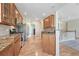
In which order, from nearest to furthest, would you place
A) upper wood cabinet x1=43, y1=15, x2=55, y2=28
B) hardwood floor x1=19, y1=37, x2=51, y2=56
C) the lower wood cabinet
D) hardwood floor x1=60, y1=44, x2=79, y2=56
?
the lower wood cabinet → hardwood floor x1=60, y1=44, x2=79, y2=56 → hardwood floor x1=19, y1=37, x2=51, y2=56 → upper wood cabinet x1=43, y1=15, x2=55, y2=28

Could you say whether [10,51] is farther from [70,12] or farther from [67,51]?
[70,12]

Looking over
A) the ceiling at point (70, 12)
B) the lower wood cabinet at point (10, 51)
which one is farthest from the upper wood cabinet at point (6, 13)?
the ceiling at point (70, 12)

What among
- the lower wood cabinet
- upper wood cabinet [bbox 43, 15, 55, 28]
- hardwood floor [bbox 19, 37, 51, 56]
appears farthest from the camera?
upper wood cabinet [bbox 43, 15, 55, 28]

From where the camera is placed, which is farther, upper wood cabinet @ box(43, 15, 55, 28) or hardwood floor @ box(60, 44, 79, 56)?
upper wood cabinet @ box(43, 15, 55, 28)

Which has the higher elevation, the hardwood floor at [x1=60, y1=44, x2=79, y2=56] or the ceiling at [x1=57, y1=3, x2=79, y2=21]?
the ceiling at [x1=57, y1=3, x2=79, y2=21]

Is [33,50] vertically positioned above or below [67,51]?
below

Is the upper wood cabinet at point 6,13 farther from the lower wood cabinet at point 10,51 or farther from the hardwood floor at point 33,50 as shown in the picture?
the hardwood floor at point 33,50

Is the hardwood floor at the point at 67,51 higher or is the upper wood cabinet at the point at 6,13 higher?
the upper wood cabinet at the point at 6,13

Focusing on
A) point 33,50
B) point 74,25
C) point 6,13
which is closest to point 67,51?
point 74,25

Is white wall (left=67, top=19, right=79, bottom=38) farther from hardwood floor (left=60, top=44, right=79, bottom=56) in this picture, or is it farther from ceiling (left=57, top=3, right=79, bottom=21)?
hardwood floor (left=60, top=44, right=79, bottom=56)

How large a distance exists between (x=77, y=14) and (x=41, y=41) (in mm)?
1944

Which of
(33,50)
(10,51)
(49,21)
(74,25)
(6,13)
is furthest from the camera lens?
(33,50)

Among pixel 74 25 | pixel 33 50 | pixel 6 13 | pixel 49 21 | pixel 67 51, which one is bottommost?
pixel 33 50

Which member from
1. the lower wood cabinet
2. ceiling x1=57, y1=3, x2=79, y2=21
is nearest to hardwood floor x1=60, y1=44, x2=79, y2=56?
ceiling x1=57, y1=3, x2=79, y2=21
